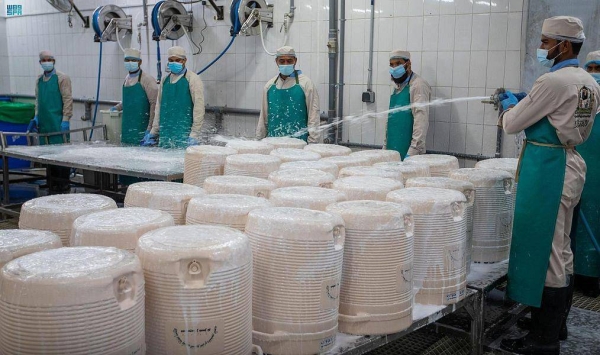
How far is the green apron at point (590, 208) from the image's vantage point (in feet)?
12.6

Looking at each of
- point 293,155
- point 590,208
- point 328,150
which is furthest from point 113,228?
point 590,208

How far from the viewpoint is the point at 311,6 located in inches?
237

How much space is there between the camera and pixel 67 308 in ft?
4.29

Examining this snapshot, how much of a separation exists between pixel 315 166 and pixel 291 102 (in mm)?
2354

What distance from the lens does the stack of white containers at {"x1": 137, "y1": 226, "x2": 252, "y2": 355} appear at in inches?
60.2

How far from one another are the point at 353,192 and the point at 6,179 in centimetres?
450

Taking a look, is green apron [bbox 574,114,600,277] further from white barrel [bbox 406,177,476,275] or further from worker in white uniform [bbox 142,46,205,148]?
worker in white uniform [bbox 142,46,205,148]

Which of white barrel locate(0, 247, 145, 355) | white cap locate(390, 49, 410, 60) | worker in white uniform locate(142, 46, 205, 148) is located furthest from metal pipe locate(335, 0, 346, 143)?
white barrel locate(0, 247, 145, 355)

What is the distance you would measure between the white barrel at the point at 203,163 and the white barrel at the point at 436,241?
A: 3.59 ft

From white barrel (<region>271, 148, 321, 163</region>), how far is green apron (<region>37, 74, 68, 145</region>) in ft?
15.6

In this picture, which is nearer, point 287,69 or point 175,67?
point 287,69

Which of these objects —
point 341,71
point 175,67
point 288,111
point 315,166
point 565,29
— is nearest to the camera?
point 565,29

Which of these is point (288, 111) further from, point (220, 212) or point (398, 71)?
point (220, 212)

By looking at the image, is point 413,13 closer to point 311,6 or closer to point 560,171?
point 311,6
